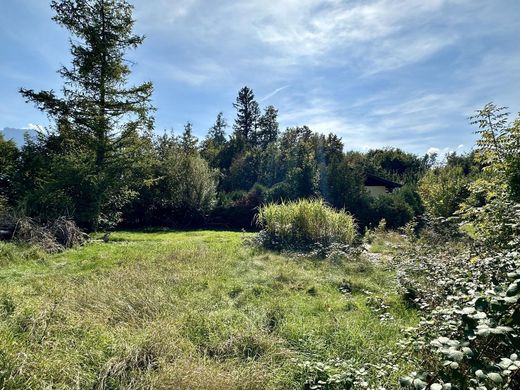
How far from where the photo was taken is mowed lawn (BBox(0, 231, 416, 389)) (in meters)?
2.92

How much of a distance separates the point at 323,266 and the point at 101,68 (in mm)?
11834

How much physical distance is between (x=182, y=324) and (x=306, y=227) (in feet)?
22.1

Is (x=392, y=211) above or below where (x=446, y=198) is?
below

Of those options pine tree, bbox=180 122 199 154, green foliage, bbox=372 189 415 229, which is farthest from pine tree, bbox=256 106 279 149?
green foliage, bbox=372 189 415 229

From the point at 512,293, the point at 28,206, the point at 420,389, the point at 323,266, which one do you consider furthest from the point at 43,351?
the point at 28,206

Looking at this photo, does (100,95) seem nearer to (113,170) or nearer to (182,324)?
(113,170)

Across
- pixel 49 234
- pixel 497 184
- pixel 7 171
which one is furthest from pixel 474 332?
pixel 7 171

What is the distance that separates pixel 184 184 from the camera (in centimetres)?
1838

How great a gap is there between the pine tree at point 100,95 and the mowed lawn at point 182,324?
22.8ft

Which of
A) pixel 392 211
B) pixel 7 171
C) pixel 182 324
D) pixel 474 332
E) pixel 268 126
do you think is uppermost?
pixel 268 126

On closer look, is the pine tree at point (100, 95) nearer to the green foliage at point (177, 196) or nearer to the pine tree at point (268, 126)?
the green foliage at point (177, 196)

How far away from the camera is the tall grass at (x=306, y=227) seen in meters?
10.1

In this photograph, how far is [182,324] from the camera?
3900mm

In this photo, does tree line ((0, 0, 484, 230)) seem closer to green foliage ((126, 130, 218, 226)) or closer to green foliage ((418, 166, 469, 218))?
green foliage ((126, 130, 218, 226))
